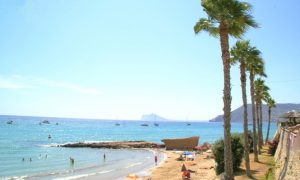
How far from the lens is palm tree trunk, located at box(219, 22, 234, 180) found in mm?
17906

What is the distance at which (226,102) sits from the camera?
18188 millimetres

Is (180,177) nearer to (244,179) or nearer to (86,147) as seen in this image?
(244,179)

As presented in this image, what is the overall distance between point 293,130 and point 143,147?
64.8 meters

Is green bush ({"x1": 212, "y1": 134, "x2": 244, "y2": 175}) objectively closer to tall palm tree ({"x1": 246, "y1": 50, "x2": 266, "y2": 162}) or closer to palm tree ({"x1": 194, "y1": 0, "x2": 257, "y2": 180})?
tall palm tree ({"x1": 246, "y1": 50, "x2": 266, "y2": 162})

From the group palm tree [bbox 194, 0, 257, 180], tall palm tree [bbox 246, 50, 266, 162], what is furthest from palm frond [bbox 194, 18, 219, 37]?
tall palm tree [bbox 246, 50, 266, 162]

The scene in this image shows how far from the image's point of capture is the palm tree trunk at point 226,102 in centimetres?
1791

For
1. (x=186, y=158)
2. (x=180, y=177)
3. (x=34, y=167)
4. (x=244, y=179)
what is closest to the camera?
(x=244, y=179)

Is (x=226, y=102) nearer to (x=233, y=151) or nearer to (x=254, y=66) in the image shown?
(x=233, y=151)

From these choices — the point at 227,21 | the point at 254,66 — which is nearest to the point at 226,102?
the point at 227,21

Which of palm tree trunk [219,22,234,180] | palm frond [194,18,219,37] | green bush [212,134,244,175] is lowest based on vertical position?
green bush [212,134,244,175]

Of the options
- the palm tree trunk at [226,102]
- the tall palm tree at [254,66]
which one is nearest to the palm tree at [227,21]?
the palm tree trunk at [226,102]

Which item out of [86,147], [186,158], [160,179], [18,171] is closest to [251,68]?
[160,179]

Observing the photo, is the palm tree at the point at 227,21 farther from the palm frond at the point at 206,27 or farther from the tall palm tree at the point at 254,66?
the tall palm tree at the point at 254,66

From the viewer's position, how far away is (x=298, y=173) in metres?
15.6
